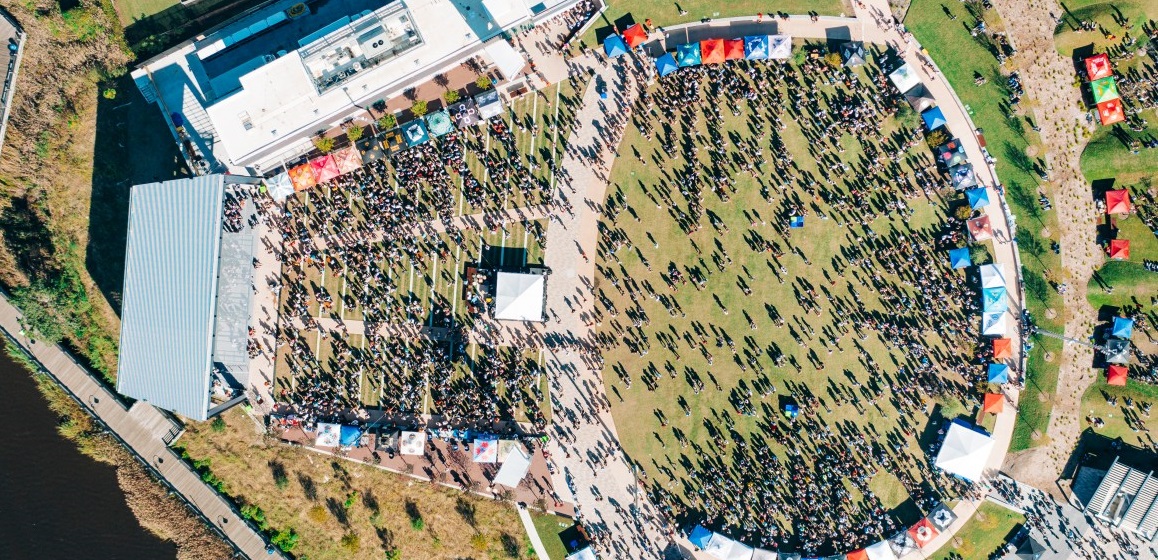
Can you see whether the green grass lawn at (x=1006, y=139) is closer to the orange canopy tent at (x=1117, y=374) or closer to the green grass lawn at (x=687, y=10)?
the orange canopy tent at (x=1117, y=374)

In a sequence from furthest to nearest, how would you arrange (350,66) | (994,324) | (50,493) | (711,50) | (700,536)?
(50,493) < (700,536) < (711,50) < (994,324) < (350,66)

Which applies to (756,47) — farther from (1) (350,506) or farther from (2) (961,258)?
(1) (350,506)

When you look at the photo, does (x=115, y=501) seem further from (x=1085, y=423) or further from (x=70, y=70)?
(x=1085, y=423)

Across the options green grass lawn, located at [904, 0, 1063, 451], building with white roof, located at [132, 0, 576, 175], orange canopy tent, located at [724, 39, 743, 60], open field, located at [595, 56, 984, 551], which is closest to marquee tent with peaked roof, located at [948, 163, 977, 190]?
open field, located at [595, 56, 984, 551]

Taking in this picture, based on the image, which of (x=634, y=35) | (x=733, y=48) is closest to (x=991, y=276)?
(x=733, y=48)

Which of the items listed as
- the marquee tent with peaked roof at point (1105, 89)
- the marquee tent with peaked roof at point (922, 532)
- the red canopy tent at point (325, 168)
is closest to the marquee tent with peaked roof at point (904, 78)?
the marquee tent with peaked roof at point (1105, 89)

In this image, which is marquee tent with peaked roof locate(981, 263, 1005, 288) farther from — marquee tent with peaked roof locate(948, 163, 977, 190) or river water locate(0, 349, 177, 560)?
river water locate(0, 349, 177, 560)

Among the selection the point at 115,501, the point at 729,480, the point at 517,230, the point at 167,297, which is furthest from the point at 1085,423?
the point at 115,501
